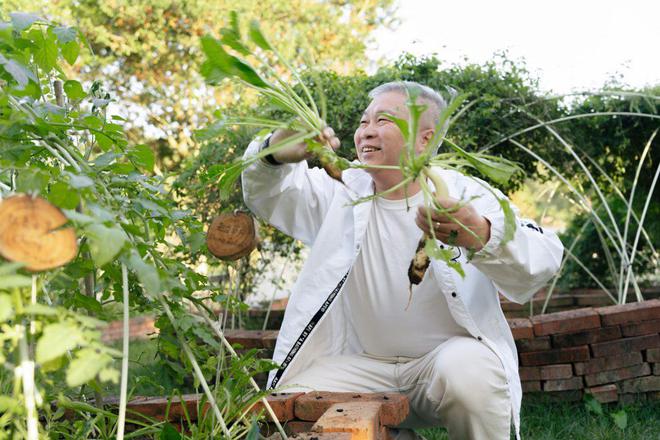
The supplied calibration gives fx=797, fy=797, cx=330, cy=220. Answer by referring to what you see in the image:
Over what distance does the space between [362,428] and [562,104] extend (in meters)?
3.33

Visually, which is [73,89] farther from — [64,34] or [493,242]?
[493,242]

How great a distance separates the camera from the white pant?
217 centimetres

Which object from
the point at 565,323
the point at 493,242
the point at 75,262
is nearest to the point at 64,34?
the point at 75,262

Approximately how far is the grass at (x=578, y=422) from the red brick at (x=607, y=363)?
0.16 metres

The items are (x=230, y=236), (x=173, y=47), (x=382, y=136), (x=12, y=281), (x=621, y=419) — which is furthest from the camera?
(x=173, y=47)

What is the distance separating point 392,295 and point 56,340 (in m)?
1.54

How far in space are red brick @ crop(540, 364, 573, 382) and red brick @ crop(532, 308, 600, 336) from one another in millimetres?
154

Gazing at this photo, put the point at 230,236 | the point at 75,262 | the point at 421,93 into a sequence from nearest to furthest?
the point at 75,262
the point at 230,236
the point at 421,93

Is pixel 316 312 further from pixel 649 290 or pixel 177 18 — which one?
pixel 177 18

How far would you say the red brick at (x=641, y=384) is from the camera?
3.67m

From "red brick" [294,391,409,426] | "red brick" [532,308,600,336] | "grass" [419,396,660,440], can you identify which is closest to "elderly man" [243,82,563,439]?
"red brick" [294,391,409,426]

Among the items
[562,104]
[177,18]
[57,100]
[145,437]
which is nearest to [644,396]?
[562,104]

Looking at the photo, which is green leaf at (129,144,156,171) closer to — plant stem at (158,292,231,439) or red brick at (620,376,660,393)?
plant stem at (158,292,231,439)

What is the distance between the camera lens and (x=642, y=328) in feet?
12.2
